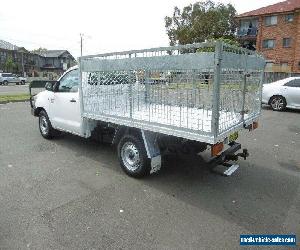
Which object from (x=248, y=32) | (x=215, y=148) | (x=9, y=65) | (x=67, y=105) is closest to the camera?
(x=215, y=148)

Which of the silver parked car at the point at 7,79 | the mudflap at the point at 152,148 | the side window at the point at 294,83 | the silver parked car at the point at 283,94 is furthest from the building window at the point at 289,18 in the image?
the silver parked car at the point at 7,79

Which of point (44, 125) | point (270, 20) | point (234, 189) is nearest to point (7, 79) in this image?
point (270, 20)

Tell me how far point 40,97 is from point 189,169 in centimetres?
435

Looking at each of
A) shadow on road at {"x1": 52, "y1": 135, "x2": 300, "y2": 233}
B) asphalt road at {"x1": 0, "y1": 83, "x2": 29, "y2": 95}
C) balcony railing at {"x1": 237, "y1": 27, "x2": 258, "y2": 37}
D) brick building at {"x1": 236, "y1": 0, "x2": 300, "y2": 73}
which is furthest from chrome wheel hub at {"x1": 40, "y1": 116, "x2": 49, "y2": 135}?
balcony railing at {"x1": 237, "y1": 27, "x2": 258, "y2": 37}

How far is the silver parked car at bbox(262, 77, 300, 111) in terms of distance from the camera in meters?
12.2

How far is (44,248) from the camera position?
118 inches

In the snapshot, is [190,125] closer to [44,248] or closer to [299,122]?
[44,248]

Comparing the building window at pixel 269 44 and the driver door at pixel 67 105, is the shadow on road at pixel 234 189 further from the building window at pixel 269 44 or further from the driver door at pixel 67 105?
the building window at pixel 269 44

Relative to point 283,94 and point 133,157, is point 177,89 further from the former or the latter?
point 283,94

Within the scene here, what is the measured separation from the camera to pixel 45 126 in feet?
24.0

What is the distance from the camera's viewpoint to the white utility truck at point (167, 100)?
370cm

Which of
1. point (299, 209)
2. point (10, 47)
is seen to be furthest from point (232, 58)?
point (10, 47)

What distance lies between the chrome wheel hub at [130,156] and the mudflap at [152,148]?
278mm

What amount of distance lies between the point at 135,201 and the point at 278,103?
35.4 ft
